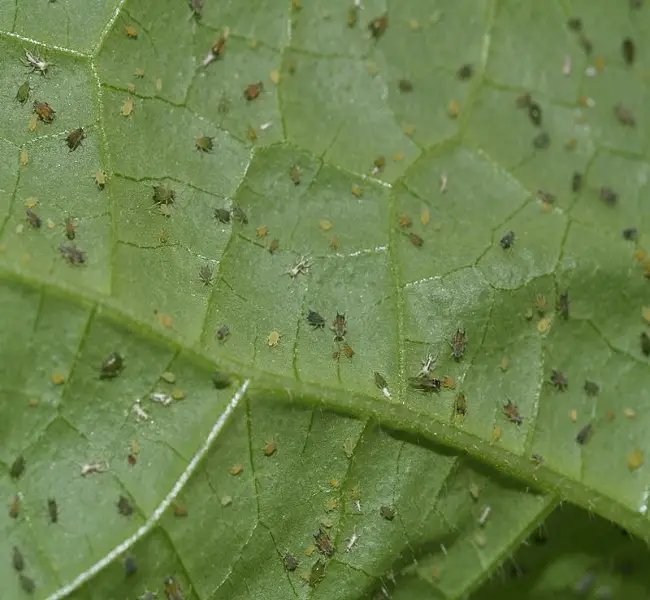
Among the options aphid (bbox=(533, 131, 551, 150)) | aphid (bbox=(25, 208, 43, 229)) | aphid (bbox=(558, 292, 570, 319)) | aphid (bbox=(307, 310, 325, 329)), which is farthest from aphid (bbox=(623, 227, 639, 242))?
aphid (bbox=(25, 208, 43, 229))

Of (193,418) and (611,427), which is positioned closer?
(193,418)

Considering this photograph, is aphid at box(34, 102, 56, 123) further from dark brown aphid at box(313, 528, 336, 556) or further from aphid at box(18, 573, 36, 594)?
dark brown aphid at box(313, 528, 336, 556)

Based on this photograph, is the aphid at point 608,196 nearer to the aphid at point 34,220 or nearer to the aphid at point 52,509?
the aphid at point 34,220

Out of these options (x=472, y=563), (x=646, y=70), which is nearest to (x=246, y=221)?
(x=472, y=563)

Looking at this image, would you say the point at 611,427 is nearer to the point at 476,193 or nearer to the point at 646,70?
the point at 476,193

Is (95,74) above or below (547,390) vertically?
above
